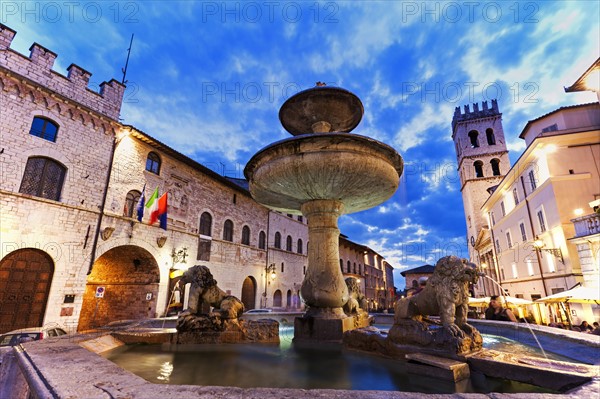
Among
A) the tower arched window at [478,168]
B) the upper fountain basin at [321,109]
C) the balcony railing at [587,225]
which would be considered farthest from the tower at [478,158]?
the upper fountain basin at [321,109]

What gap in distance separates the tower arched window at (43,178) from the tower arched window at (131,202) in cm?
258

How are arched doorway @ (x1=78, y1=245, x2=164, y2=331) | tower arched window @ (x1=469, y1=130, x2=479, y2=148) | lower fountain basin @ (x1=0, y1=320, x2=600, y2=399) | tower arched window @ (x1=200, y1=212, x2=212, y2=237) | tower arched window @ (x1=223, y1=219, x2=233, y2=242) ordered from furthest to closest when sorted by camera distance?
1. tower arched window @ (x1=469, y1=130, x2=479, y2=148)
2. tower arched window @ (x1=223, y1=219, x2=233, y2=242)
3. tower arched window @ (x1=200, y1=212, x2=212, y2=237)
4. arched doorway @ (x1=78, y1=245, x2=164, y2=331)
5. lower fountain basin @ (x1=0, y1=320, x2=600, y2=399)

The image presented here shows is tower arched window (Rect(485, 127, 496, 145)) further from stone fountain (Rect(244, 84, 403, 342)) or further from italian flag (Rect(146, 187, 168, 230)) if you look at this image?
italian flag (Rect(146, 187, 168, 230))

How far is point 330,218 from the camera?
609 cm

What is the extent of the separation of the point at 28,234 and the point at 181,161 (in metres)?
7.84

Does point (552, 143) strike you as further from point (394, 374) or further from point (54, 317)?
point (54, 317)

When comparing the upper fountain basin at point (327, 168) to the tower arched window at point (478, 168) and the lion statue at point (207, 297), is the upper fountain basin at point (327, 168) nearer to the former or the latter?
the lion statue at point (207, 297)

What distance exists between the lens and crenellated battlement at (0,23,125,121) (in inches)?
396

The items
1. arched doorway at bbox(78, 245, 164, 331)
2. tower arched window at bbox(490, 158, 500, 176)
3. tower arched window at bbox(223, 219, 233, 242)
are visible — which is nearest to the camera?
arched doorway at bbox(78, 245, 164, 331)

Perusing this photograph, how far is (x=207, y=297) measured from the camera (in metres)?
5.60

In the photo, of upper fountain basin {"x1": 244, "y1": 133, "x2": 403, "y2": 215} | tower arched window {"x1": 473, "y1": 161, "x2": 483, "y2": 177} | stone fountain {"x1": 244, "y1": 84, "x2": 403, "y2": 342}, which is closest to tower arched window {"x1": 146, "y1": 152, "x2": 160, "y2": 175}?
stone fountain {"x1": 244, "y1": 84, "x2": 403, "y2": 342}

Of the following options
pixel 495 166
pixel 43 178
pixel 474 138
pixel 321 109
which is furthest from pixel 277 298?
pixel 474 138

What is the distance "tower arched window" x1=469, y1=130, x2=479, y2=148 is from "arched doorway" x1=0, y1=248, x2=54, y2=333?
139 ft

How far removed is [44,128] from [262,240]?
14.5m
